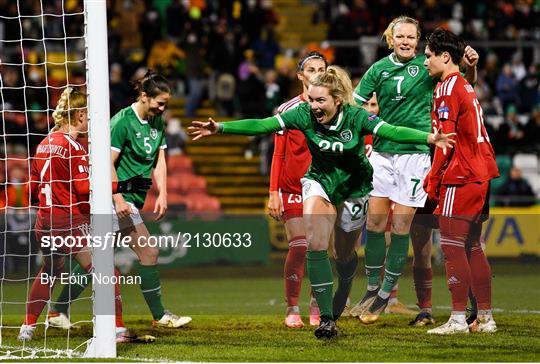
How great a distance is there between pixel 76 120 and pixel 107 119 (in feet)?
4.98

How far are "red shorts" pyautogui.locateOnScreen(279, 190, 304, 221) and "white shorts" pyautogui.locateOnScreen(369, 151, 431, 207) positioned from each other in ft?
2.33

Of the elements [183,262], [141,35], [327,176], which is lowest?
[183,262]

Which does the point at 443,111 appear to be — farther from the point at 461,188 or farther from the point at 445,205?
the point at 445,205

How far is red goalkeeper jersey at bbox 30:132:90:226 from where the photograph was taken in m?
9.72

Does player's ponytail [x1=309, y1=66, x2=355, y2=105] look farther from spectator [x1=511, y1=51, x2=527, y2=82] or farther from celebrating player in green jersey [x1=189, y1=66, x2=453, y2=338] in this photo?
spectator [x1=511, y1=51, x2=527, y2=82]

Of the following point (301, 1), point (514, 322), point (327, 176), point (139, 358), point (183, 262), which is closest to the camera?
point (139, 358)

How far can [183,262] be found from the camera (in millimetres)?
18266

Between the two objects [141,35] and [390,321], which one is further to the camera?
[141,35]

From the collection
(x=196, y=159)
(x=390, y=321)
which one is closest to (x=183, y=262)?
(x=196, y=159)

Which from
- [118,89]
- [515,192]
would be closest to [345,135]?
[515,192]

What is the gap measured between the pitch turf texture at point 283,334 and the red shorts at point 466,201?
1.01 metres

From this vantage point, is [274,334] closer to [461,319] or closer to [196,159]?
[461,319]

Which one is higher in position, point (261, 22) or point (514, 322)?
point (261, 22)

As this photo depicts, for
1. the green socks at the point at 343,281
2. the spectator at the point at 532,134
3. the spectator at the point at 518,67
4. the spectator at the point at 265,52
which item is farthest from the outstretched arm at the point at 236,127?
the spectator at the point at 518,67
